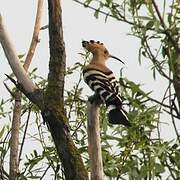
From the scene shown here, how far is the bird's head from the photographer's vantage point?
11.6ft

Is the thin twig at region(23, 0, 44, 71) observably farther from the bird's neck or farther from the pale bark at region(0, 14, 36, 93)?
the pale bark at region(0, 14, 36, 93)

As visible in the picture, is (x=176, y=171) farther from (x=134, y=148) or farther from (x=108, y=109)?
(x=108, y=109)

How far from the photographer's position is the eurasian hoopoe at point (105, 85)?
117 inches

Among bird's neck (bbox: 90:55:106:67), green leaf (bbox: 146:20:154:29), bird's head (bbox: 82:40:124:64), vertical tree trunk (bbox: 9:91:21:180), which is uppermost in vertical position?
bird's head (bbox: 82:40:124:64)

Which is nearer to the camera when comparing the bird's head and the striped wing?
the striped wing

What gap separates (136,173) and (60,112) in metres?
0.38

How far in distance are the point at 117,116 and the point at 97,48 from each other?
27.4 inches

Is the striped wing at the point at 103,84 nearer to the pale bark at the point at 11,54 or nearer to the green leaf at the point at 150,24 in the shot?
the pale bark at the point at 11,54

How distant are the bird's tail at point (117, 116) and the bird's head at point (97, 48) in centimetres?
54

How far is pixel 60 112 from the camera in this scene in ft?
8.82

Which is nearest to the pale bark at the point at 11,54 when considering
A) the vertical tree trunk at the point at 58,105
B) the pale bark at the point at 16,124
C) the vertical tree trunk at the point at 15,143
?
the vertical tree trunk at the point at 58,105

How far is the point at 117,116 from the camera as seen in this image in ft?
9.71

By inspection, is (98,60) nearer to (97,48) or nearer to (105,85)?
(97,48)

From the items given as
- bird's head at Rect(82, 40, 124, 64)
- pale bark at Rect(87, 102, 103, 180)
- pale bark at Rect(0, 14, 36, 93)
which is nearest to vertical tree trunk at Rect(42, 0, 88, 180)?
pale bark at Rect(87, 102, 103, 180)
